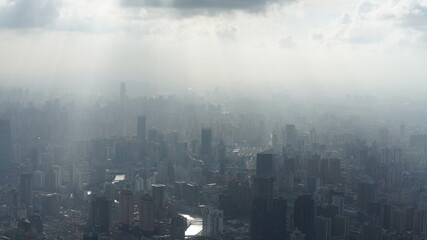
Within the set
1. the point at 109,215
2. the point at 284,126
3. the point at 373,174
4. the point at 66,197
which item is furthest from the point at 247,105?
the point at 109,215

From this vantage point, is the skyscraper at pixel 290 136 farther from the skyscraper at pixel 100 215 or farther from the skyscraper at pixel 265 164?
the skyscraper at pixel 100 215

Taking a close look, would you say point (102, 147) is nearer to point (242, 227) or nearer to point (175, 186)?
point (175, 186)

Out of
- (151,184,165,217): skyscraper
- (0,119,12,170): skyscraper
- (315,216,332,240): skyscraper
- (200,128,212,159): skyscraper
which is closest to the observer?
(315,216,332,240): skyscraper

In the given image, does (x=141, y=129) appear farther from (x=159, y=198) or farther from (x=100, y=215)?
(x=100, y=215)

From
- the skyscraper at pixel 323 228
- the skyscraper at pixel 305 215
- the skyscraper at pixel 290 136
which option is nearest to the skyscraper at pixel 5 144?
the skyscraper at pixel 290 136

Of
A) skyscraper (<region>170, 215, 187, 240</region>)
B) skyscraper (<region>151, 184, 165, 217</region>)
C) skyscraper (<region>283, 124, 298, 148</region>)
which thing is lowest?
skyscraper (<region>170, 215, 187, 240</region>)

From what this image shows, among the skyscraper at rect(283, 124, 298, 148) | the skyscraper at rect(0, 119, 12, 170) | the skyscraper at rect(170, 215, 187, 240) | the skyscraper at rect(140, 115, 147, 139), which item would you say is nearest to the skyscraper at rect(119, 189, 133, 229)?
the skyscraper at rect(170, 215, 187, 240)

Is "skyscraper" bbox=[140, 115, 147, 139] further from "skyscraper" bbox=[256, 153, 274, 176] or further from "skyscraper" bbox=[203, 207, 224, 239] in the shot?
"skyscraper" bbox=[203, 207, 224, 239]
